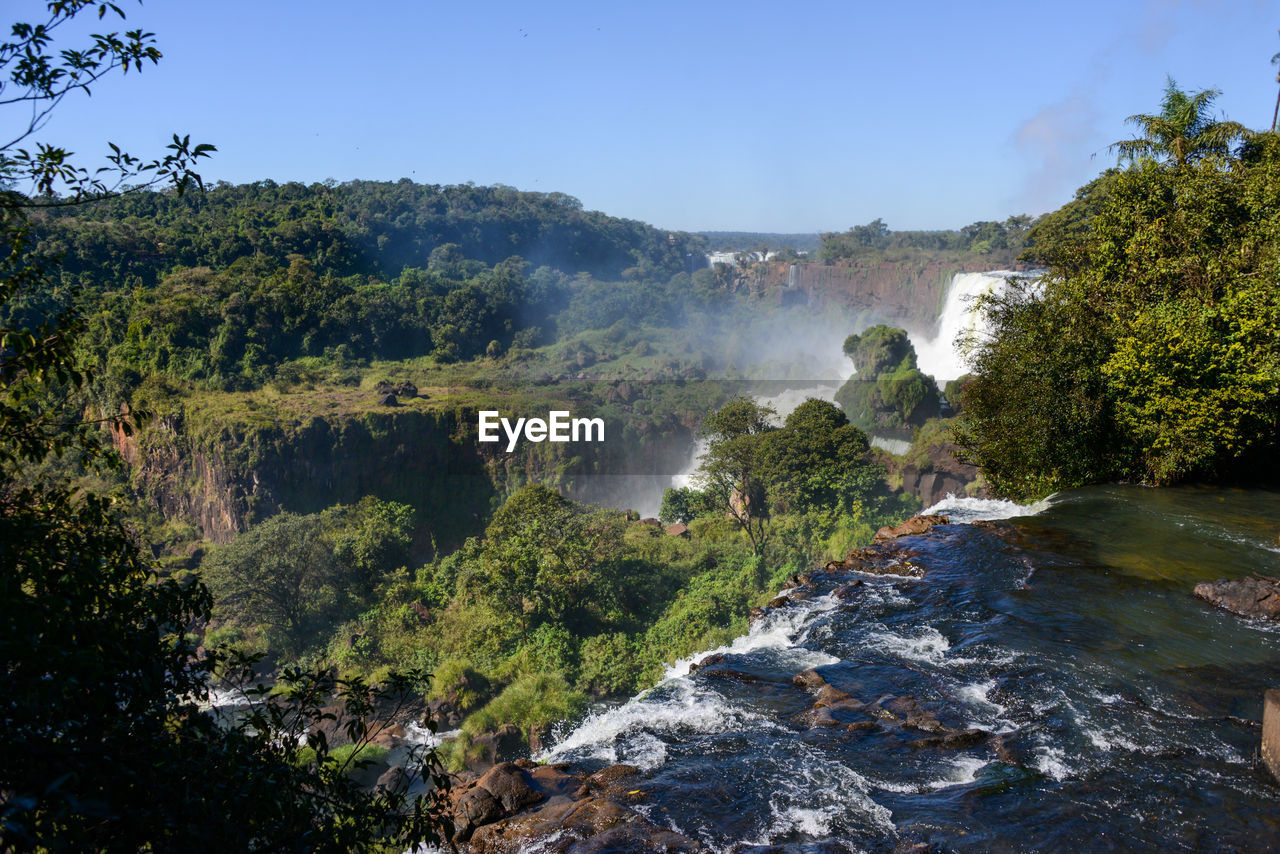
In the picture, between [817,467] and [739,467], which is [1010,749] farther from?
[739,467]

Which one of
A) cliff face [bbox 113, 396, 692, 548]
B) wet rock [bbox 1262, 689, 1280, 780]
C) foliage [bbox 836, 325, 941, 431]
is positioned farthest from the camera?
foliage [bbox 836, 325, 941, 431]

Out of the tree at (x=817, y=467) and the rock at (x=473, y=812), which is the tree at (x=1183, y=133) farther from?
the rock at (x=473, y=812)

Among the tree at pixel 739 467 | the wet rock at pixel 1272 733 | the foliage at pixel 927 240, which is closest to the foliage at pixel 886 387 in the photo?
the tree at pixel 739 467

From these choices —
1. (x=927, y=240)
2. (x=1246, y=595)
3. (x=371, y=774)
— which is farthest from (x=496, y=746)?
(x=927, y=240)

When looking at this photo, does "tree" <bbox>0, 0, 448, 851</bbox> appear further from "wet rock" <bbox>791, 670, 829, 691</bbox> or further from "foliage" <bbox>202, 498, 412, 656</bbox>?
"foliage" <bbox>202, 498, 412, 656</bbox>

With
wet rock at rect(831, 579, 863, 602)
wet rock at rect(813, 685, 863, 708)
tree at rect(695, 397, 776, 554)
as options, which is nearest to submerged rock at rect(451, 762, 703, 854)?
wet rock at rect(813, 685, 863, 708)

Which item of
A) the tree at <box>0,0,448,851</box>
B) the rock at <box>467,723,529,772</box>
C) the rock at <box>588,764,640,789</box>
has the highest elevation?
the tree at <box>0,0,448,851</box>
